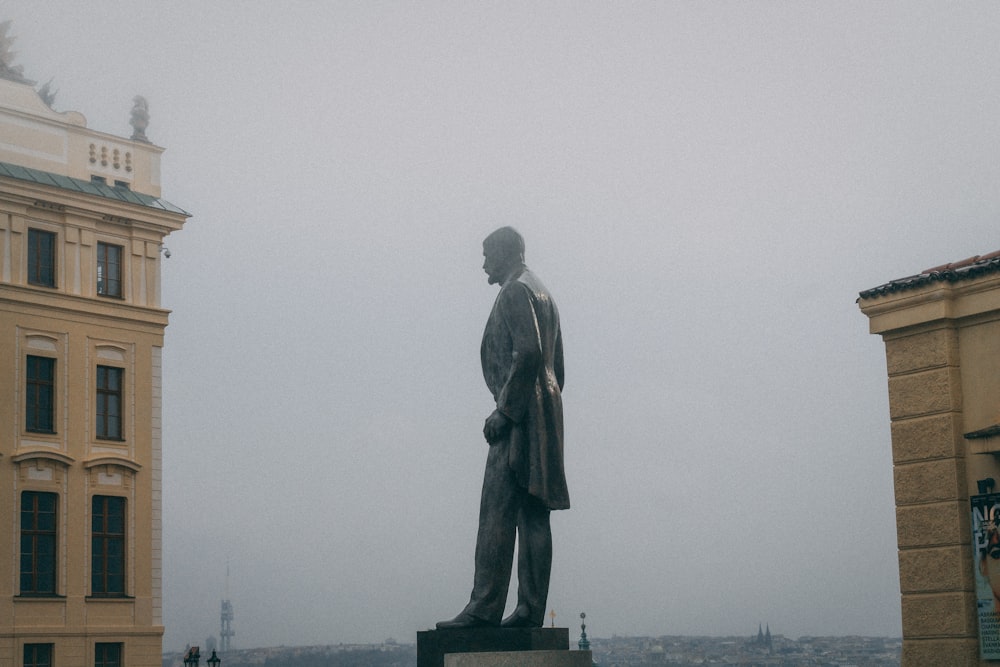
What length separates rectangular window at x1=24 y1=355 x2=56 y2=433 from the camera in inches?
1248

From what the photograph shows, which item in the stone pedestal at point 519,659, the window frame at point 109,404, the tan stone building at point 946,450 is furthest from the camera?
the window frame at point 109,404

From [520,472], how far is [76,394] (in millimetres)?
25657

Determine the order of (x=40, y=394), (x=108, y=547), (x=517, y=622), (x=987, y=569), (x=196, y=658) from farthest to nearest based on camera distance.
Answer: (x=108, y=547) → (x=40, y=394) → (x=196, y=658) → (x=987, y=569) → (x=517, y=622)

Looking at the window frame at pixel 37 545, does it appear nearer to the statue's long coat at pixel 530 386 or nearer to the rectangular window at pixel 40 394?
the rectangular window at pixel 40 394

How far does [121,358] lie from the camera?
33.5m

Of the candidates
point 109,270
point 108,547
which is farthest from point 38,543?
point 109,270

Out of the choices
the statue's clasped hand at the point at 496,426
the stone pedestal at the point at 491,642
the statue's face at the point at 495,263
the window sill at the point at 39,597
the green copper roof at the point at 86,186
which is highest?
the green copper roof at the point at 86,186

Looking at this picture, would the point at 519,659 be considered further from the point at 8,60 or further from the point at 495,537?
the point at 8,60

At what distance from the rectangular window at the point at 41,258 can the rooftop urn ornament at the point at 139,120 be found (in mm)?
4586

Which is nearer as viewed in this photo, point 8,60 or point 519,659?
point 519,659

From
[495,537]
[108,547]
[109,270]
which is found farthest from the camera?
[109,270]

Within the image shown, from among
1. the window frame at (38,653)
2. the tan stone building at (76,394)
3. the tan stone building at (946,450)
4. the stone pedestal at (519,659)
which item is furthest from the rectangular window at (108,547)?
the stone pedestal at (519,659)

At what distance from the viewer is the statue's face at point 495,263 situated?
9367 millimetres

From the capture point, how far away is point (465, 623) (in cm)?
853
